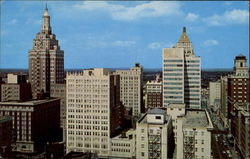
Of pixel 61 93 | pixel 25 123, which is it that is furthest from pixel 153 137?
pixel 61 93

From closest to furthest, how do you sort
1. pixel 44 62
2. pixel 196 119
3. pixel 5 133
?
pixel 196 119, pixel 5 133, pixel 44 62

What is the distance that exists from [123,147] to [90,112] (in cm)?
331

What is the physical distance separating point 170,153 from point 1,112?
12762 millimetres

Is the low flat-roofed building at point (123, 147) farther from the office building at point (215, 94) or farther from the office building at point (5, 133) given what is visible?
the office building at point (215, 94)

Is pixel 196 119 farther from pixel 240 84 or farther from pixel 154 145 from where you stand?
pixel 240 84

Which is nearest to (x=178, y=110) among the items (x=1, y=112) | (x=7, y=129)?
(x=7, y=129)

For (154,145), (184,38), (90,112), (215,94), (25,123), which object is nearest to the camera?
(154,145)

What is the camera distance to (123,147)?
779 inches

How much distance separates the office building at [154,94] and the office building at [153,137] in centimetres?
1734

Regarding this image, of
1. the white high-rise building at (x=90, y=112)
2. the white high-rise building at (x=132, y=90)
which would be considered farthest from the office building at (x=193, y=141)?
the white high-rise building at (x=132, y=90)

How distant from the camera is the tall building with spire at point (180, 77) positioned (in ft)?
73.1

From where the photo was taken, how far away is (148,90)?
34156 mm

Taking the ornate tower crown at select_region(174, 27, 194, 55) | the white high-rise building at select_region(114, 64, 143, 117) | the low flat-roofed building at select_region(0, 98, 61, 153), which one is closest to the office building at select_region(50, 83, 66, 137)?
the low flat-roofed building at select_region(0, 98, 61, 153)

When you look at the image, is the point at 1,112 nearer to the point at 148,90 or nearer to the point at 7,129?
the point at 7,129
